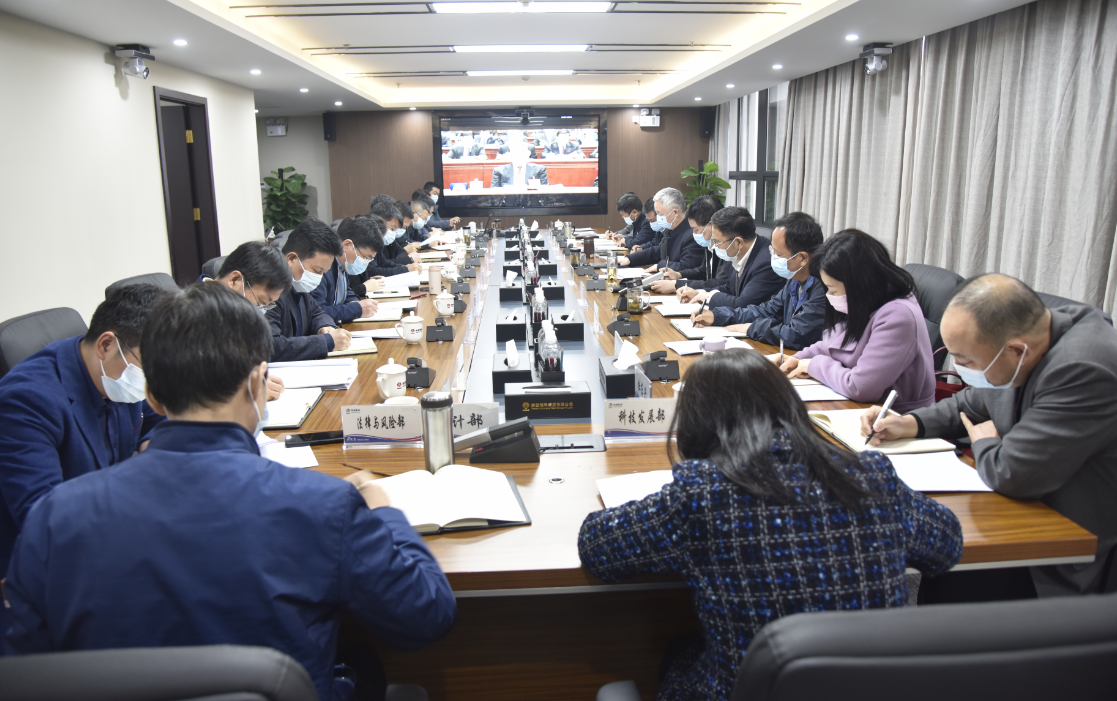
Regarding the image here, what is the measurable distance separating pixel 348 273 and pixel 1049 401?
384cm

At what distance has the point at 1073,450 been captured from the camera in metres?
1.51

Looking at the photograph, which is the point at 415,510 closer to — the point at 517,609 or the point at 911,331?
the point at 517,609

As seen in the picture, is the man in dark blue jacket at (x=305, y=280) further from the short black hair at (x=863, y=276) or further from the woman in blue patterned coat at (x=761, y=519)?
the woman in blue patterned coat at (x=761, y=519)

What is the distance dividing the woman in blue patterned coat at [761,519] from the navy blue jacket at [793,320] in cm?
191

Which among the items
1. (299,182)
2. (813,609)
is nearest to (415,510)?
(813,609)

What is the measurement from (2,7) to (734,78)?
20.8ft

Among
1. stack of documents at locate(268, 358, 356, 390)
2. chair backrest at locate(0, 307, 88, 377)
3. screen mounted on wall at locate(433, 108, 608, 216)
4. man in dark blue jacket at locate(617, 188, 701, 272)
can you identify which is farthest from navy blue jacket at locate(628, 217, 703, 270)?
screen mounted on wall at locate(433, 108, 608, 216)

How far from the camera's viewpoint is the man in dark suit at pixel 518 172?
1152 cm

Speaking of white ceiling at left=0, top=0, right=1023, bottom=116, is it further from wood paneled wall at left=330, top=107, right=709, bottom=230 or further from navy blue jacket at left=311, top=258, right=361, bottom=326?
navy blue jacket at left=311, top=258, right=361, bottom=326

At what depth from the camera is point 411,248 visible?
6996mm

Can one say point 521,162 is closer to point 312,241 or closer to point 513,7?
point 513,7

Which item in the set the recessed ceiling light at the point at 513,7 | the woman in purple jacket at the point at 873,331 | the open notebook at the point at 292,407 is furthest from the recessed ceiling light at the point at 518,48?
the open notebook at the point at 292,407

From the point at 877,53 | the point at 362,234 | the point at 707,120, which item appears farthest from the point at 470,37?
the point at 707,120

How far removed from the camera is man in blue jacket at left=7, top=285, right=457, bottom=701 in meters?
0.92
